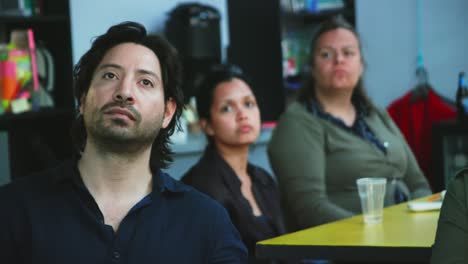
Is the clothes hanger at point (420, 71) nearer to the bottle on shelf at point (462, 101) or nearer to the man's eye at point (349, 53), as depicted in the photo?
the bottle on shelf at point (462, 101)

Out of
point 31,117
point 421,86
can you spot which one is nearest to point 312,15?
point 421,86

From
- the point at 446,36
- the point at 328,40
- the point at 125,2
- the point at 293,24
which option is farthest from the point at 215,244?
the point at 293,24

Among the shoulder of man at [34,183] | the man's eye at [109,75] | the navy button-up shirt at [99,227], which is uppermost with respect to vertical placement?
the man's eye at [109,75]

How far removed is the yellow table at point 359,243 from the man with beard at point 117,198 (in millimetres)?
253

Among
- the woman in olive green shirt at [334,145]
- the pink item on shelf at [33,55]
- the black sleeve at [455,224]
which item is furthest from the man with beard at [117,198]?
the pink item on shelf at [33,55]

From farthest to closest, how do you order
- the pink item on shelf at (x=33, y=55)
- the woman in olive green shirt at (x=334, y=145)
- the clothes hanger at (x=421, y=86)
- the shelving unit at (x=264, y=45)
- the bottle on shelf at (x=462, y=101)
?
the shelving unit at (x=264, y=45) → the clothes hanger at (x=421, y=86) → the bottle on shelf at (x=462, y=101) → the pink item on shelf at (x=33, y=55) → the woman in olive green shirt at (x=334, y=145)

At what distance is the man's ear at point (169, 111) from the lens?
80.7 inches

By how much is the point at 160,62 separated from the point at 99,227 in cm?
48

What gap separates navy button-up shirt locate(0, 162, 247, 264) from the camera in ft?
5.41

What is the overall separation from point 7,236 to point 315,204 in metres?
1.49

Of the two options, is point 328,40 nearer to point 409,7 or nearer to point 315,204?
point 315,204

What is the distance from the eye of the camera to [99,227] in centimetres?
169

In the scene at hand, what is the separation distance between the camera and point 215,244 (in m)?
1.79

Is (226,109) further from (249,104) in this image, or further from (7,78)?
(7,78)
